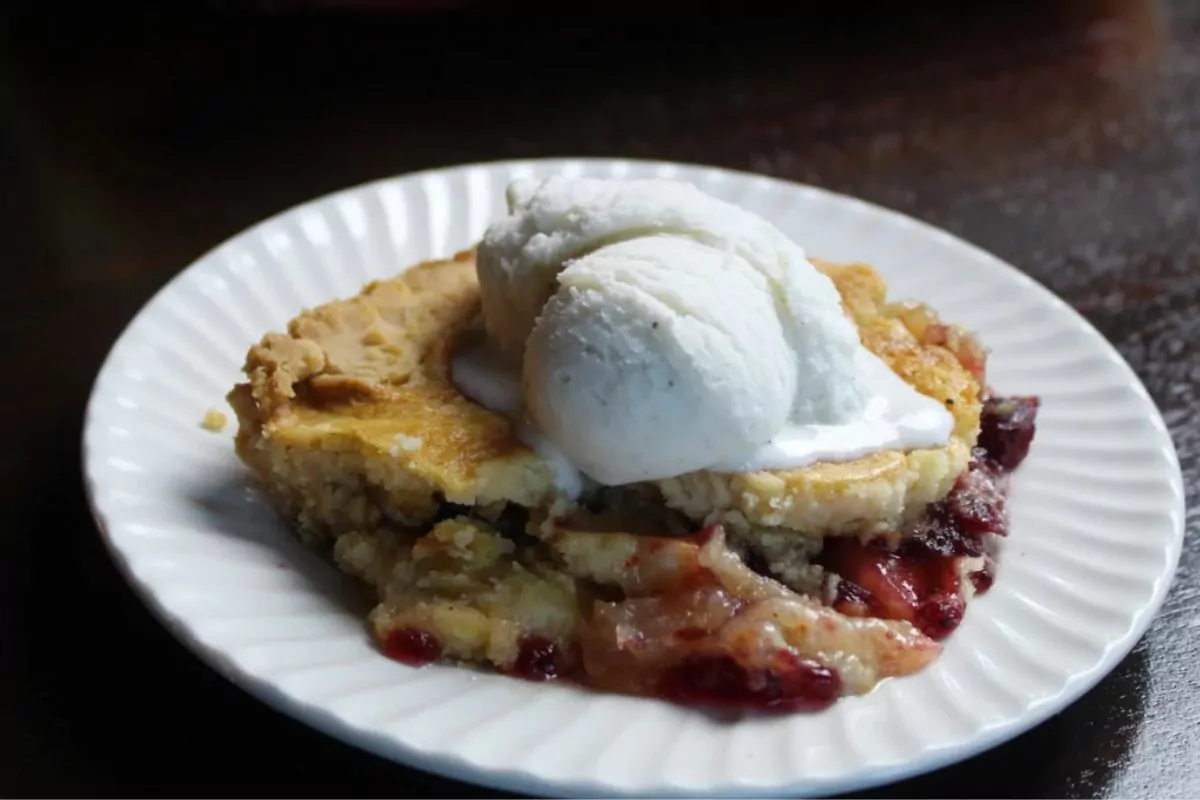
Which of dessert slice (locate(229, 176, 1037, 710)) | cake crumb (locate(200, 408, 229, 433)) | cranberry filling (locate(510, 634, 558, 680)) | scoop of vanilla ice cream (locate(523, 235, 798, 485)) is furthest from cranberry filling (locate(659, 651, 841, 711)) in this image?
cake crumb (locate(200, 408, 229, 433))

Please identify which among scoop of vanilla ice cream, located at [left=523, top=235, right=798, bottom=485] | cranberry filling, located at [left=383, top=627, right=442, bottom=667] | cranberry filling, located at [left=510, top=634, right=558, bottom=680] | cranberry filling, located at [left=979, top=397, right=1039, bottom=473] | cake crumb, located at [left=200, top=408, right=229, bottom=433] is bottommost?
cranberry filling, located at [left=510, top=634, right=558, bottom=680]

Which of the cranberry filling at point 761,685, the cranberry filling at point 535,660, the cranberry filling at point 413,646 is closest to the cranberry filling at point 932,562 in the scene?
the cranberry filling at point 761,685

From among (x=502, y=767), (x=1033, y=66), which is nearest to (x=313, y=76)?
(x=1033, y=66)

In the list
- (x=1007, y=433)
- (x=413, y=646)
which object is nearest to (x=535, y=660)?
(x=413, y=646)

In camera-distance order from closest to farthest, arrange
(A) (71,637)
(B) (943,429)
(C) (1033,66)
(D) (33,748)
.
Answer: (D) (33,748) < (A) (71,637) < (B) (943,429) < (C) (1033,66)

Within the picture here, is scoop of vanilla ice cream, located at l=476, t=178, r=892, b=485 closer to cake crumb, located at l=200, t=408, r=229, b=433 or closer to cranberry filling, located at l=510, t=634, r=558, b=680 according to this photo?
cranberry filling, located at l=510, t=634, r=558, b=680

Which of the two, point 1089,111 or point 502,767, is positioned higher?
point 1089,111

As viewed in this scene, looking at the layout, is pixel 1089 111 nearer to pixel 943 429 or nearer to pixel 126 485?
pixel 943 429
